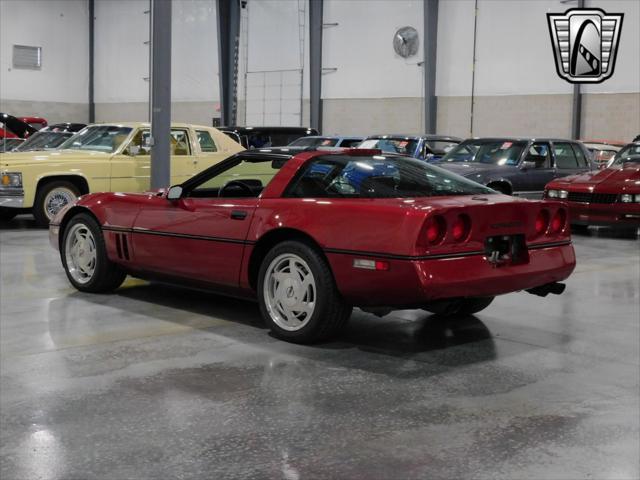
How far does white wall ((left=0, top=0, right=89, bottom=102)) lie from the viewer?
31062 millimetres

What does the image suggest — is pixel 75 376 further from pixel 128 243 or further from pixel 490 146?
pixel 490 146

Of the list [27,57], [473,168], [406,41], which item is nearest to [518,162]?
[473,168]

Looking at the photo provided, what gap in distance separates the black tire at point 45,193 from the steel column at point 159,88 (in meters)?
1.80

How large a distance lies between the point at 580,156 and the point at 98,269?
393 inches

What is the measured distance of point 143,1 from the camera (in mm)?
31422

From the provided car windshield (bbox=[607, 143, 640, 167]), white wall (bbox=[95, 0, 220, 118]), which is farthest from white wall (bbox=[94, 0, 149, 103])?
car windshield (bbox=[607, 143, 640, 167])

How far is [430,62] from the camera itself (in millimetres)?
23391

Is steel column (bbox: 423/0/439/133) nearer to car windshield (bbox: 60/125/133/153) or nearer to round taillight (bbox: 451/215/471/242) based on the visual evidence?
car windshield (bbox: 60/125/133/153)

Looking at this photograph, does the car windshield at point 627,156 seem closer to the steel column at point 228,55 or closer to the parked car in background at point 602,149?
the parked car in background at point 602,149

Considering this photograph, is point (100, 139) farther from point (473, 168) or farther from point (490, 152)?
point (490, 152)

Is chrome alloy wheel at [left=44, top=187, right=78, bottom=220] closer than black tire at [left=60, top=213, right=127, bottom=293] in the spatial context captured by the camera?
No

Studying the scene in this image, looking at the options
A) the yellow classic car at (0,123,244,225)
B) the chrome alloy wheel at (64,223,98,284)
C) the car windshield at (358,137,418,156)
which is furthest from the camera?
the car windshield at (358,137,418,156)

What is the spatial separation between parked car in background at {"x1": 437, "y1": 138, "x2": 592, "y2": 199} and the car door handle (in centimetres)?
735

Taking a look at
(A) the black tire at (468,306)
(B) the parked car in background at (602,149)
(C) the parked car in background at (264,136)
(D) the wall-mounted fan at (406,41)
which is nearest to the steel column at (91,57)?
(D) the wall-mounted fan at (406,41)
